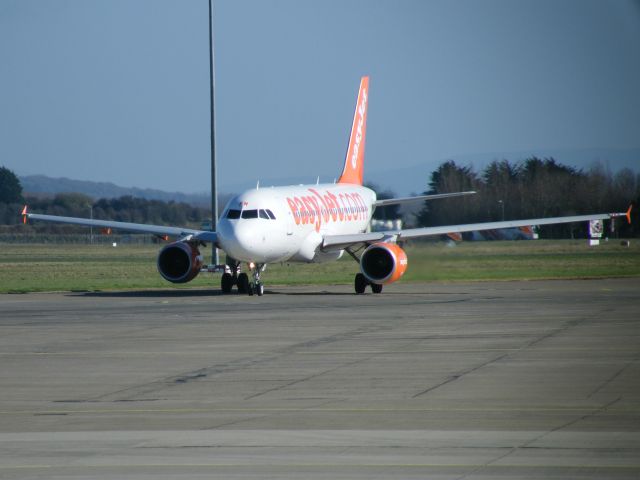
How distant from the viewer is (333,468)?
11.5m

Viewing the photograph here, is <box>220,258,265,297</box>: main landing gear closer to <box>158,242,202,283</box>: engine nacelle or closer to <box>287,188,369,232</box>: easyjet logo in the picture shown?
<box>158,242,202,283</box>: engine nacelle

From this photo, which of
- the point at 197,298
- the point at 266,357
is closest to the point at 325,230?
the point at 197,298

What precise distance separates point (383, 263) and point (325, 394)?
2340cm

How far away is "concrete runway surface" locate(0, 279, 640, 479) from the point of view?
470 inches

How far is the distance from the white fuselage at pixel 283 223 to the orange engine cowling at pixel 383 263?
2.71 metres

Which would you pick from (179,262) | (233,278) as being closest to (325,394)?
(233,278)

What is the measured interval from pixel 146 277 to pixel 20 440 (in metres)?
40.5

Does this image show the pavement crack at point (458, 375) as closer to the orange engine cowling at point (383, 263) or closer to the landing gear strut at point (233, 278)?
the orange engine cowling at point (383, 263)

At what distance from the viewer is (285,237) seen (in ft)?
132

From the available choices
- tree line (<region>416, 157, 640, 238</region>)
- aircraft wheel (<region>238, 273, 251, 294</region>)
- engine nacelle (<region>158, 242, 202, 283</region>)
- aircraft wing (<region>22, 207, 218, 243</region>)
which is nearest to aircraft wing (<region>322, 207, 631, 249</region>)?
aircraft wheel (<region>238, 273, 251, 294</region>)

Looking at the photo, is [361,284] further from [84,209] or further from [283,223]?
[84,209]

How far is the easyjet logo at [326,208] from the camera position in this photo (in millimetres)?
41969

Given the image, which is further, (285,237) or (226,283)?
(226,283)

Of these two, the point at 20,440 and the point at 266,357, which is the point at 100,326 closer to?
the point at 266,357
